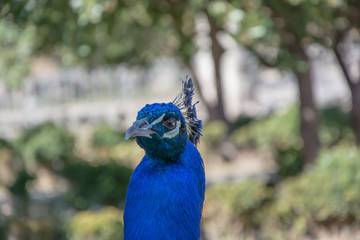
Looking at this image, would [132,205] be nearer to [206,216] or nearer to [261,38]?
[261,38]

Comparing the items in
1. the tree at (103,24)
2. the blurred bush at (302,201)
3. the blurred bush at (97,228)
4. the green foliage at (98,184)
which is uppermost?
the tree at (103,24)

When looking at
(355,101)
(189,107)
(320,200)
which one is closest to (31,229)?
(320,200)

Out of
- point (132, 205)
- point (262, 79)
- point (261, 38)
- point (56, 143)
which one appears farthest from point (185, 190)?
point (262, 79)

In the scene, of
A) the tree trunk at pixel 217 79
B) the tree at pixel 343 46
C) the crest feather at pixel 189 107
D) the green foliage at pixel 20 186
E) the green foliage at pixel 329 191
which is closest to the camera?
the crest feather at pixel 189 107

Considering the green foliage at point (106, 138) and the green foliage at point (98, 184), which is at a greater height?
the green foliage at point (106, 138)

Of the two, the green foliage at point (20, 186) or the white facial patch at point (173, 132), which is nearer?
the white facial patch at point (173, 132)

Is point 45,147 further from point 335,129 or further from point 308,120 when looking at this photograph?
point 335,129

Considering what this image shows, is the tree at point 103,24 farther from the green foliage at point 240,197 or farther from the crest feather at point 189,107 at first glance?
the crest feather at point 189,107

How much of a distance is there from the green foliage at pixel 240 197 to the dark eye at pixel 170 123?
319 cm

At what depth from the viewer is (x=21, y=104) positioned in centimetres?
1348

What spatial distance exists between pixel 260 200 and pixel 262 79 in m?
10.4

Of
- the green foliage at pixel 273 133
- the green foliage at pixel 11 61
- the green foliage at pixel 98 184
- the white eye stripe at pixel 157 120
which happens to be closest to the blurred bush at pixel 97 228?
the green foliage at pixel 98 184

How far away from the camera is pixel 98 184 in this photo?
195 inches

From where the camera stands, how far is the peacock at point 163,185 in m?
1.75
